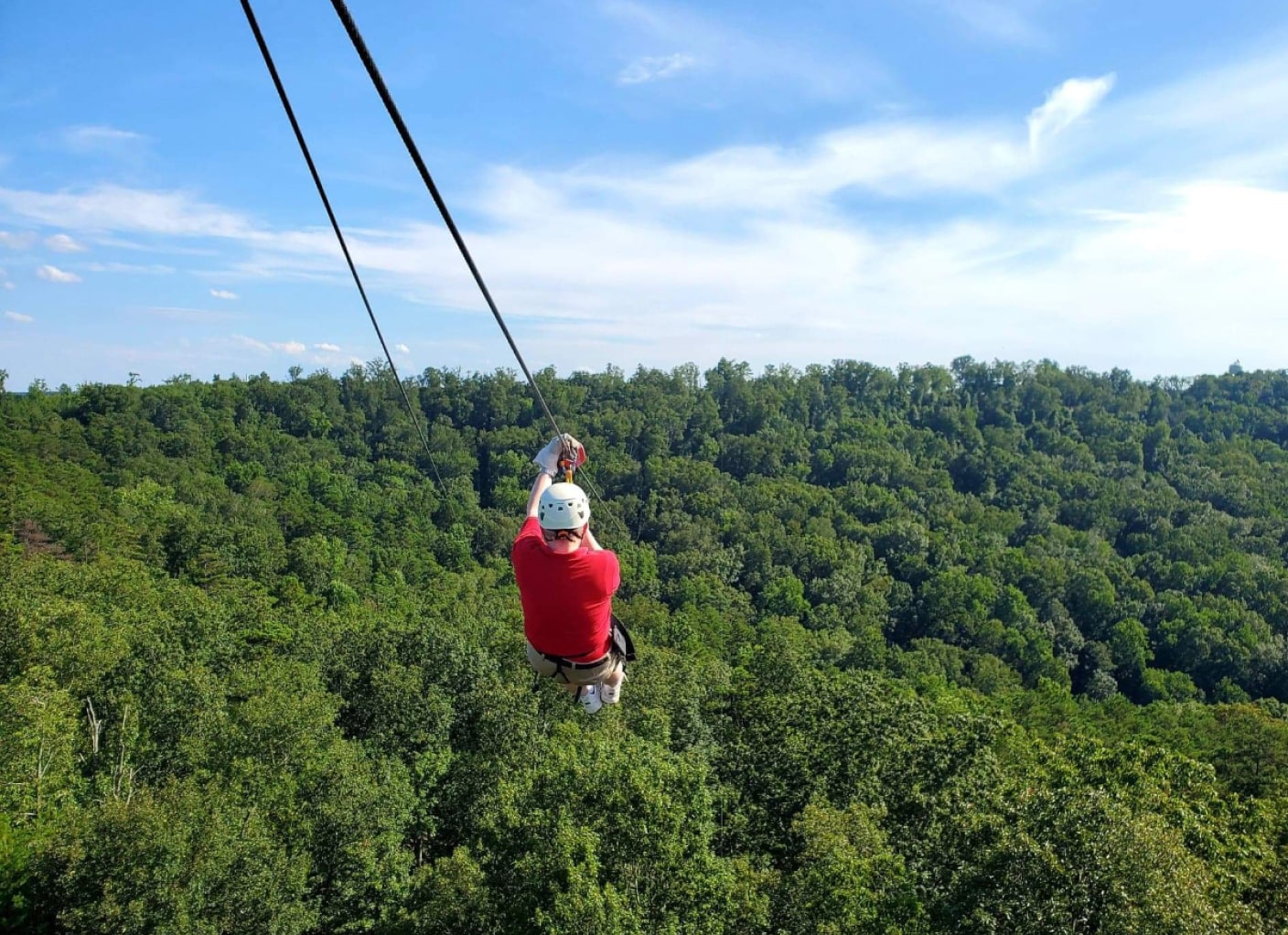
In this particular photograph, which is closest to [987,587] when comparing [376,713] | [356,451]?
[376,713]

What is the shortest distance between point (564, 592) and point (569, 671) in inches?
38.2

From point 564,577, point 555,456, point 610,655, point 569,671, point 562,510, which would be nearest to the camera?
point 562,510

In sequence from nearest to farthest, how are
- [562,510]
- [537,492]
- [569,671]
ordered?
[562,510] → [537,492] → [569,671]

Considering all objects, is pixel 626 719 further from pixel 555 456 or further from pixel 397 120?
pixel 397 120

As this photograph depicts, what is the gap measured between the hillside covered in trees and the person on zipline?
8.98m

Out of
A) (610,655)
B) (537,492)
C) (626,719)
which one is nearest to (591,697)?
(610,655)

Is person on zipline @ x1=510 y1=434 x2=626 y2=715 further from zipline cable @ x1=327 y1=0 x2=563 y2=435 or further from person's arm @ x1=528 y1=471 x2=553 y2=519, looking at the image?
zipline cable @ x1=327 y1=0 x2=563 y2=435

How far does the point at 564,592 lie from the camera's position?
5.43 m

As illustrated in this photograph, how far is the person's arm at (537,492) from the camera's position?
17.7ft

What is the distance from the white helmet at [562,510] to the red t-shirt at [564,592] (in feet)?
0.62

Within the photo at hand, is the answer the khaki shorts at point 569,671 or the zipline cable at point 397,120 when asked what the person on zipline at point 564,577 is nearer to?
the khaki shorts at point 569,671

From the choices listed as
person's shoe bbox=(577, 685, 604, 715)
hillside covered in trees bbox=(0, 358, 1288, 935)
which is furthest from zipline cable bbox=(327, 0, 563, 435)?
hillside covered in trees bbox=(0, 358, 1288, 935)

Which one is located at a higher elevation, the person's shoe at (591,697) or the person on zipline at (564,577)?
the person on zipline at (564,577)

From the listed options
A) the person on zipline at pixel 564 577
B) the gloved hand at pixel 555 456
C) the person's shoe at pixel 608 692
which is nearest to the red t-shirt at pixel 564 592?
the person on zipline at pixel 564 577
